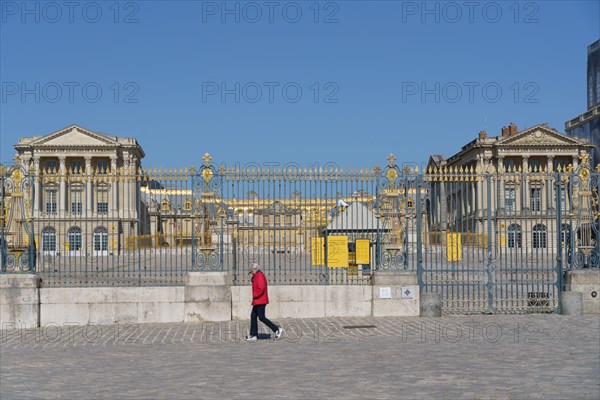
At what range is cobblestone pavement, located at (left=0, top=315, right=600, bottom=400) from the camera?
30.5ft

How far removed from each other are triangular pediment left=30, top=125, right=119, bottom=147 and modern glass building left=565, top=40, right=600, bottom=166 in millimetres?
48054

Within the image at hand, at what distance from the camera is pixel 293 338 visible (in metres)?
14.7

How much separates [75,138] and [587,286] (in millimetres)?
74628

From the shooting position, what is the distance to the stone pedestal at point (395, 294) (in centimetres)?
1783

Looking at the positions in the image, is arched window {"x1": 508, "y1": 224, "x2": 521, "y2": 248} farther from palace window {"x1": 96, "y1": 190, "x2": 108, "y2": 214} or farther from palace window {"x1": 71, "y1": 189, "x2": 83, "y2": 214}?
palace window {"x1": 71, "y1": 189, "x2": 83, "y2": 214}

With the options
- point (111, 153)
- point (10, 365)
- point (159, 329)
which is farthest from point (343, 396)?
point (111, 153)

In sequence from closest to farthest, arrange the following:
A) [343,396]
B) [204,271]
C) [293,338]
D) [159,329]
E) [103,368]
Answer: [343,396] → [103,368] → [293,338] → [159,329] → [204,271]

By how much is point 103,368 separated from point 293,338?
4.24 metres

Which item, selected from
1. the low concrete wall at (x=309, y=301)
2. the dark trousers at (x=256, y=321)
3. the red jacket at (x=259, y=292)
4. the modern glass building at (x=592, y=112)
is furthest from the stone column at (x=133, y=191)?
Result: the modern glass building at (x=592, y=112)

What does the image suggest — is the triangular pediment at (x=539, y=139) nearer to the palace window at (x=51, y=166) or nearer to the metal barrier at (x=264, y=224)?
the palace window at (x=51, y=166)

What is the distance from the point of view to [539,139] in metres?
76.9

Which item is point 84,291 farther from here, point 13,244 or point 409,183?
point 409,183

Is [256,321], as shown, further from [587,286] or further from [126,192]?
[587,286]

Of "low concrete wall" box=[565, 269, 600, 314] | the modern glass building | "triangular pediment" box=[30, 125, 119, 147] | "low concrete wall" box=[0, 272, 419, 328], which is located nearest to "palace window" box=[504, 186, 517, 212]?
"low concrete wall" box=[565, 269, 600, 314]
